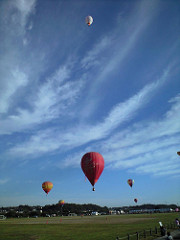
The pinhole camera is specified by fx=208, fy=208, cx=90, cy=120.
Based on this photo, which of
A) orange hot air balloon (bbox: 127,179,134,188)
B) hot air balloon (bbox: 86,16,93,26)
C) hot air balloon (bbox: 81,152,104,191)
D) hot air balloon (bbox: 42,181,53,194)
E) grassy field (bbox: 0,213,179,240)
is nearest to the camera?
grassy field (bbox: 0,213,179,240)

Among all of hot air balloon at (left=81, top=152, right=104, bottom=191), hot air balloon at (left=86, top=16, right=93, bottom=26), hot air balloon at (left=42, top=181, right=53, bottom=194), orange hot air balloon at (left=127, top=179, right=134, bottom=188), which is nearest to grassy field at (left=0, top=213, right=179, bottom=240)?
hot air balloon at (left=81, top=152, right=104, bottom=191)

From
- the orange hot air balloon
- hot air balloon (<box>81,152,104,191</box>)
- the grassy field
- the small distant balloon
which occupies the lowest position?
the grassy field

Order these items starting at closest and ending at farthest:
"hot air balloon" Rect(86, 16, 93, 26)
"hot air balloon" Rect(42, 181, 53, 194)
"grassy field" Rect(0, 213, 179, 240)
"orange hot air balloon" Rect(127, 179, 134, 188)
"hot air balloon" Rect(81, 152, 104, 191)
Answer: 1. "grassy field" Rect(0, 213, 179, 240)
2. "hot air balloon" Rect(81, 152, 104, 191)
3. "hot air balloon" Rect(86, 16, 93, 26)
4. "hot air balloon" Rect(42, 181, 53, 194)
5. "orange hot air balloon" Rect(127, 179, 134, 188)

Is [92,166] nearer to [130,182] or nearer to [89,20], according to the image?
[89,20]

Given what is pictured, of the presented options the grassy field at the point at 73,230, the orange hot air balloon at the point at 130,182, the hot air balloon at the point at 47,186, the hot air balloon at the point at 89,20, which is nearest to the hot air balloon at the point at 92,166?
the grassy field at the point at 73,230

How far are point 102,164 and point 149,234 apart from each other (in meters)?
13.1

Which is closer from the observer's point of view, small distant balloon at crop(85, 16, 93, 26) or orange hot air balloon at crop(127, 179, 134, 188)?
small distant balloon at crop(85, 16, 93, 26)

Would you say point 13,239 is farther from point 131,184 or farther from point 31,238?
point 131,184

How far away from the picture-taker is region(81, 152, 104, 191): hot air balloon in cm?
3584

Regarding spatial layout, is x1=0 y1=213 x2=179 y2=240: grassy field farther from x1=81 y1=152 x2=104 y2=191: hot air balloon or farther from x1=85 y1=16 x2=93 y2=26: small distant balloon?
x1=85 y1=16 x2=93 y2=26: small distant balloon

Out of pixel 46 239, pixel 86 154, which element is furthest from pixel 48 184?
pixel 46 239

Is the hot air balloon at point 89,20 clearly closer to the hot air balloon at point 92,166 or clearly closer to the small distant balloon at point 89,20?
the small distant balloon at point 89,20

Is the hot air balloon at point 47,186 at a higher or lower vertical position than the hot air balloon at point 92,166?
lower

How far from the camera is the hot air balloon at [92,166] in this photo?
3584 cm
